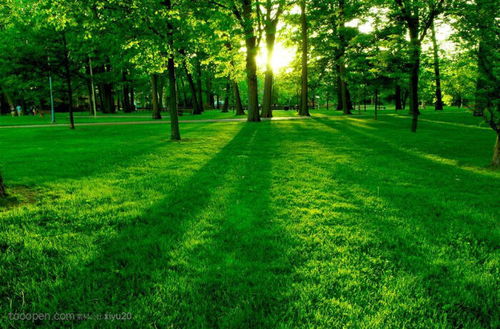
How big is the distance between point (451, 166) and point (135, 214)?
833 cm

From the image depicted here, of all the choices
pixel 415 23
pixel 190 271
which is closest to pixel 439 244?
pixel 190 271

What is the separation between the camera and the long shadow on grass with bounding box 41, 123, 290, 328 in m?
2.50

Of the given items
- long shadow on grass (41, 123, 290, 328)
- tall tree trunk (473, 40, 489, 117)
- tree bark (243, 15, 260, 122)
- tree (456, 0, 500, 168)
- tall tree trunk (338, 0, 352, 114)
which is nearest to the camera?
long shadow on grass (41, 123, 290, 328)

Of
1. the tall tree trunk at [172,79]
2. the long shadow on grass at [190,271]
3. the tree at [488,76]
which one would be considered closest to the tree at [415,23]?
the tree at [488,76]

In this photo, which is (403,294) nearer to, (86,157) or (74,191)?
(74,191)

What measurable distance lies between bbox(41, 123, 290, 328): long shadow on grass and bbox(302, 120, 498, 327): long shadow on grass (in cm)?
141

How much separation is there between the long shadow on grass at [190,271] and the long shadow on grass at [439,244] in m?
1.41

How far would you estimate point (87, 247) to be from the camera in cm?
357

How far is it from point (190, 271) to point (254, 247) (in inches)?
34.1

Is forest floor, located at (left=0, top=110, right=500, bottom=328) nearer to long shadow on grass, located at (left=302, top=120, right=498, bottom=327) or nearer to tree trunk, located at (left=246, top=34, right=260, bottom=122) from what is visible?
long shadow on grass, located at (left=302, top=120, right=498, bottom=327)

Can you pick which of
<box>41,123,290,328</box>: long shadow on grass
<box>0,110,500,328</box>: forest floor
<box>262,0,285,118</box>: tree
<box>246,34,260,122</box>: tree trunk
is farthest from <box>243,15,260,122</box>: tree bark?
<box>41,123,290,328</box>: long shadow on grass

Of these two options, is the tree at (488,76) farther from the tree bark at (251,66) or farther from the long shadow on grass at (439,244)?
the tree bark at (251,66)

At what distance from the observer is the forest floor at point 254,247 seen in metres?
2.53

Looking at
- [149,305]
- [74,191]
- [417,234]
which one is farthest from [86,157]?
[417,234]
